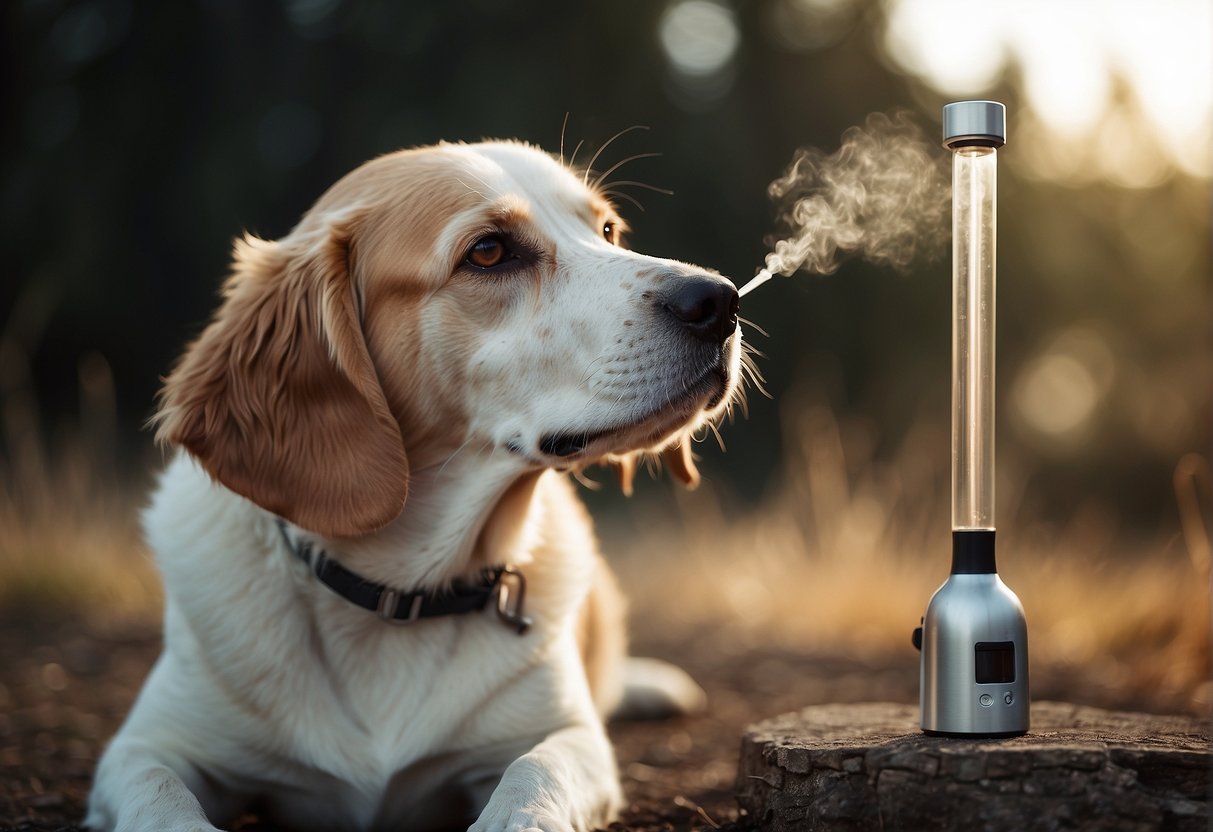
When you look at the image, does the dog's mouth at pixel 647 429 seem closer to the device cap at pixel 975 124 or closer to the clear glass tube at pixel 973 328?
the clear glass tube at pixel 973 328

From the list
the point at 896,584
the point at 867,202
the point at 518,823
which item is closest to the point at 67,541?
the point at 896,584

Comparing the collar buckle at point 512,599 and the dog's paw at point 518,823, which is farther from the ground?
the collar buckle at point 512,599

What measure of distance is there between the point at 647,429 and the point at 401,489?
21.7 inches

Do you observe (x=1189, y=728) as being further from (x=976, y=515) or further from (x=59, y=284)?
(x=59, y=284)

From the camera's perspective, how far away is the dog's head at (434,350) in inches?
96.3

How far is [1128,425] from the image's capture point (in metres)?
13.9

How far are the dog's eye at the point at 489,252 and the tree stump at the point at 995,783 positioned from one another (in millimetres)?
1263

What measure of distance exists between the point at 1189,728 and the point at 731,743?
1.62m

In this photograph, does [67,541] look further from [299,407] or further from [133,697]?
[299,407]

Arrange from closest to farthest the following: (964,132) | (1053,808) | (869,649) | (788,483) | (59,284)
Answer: (1053,808)
(964,132)
(869,649)
(788,483)
(59,284)

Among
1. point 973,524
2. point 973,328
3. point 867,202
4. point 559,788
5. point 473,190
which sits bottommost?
point 559,788

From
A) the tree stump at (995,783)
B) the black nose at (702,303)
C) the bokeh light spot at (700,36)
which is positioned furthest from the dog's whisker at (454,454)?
the bokeh light spot at (700,36)

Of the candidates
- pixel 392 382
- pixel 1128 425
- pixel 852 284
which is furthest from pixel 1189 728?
pixel 1128 425

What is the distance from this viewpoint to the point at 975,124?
6.77 ft
